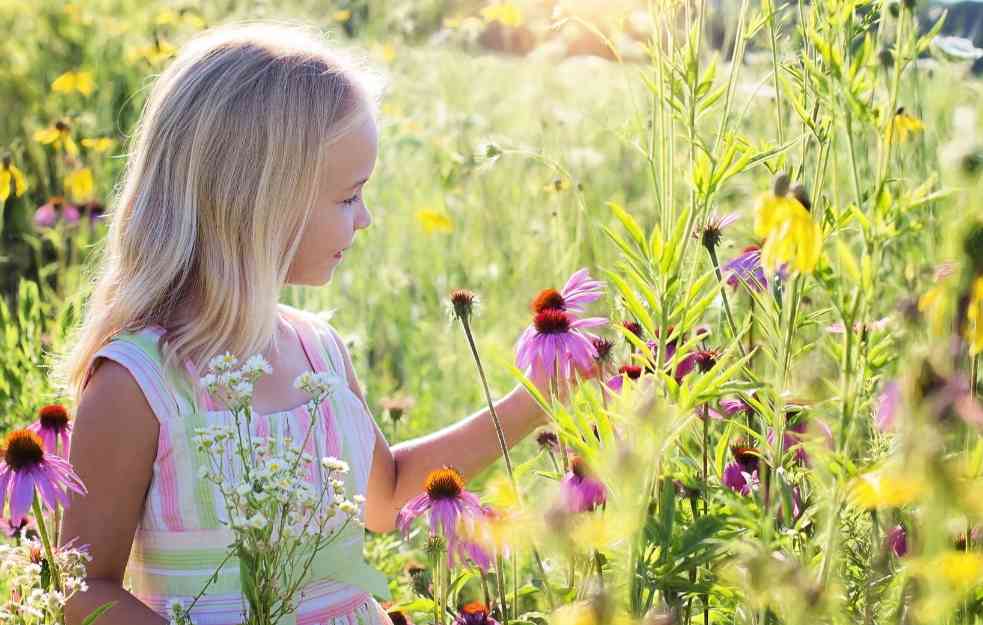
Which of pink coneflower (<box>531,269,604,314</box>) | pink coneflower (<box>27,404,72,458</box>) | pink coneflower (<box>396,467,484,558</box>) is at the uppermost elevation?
pink coneflower (<box>531,269,604,314</box>)

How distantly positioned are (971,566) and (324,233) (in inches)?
36.6

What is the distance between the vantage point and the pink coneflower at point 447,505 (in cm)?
122

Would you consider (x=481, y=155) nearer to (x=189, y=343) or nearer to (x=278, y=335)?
(x=278, y=335)

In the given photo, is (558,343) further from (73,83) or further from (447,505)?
(73,83)

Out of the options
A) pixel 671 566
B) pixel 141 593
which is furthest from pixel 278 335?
pixel 671 566

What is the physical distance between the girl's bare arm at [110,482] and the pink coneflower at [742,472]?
23.0 inches

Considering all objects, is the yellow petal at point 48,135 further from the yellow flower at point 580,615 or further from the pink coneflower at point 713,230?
the yellow flower at point 580,615

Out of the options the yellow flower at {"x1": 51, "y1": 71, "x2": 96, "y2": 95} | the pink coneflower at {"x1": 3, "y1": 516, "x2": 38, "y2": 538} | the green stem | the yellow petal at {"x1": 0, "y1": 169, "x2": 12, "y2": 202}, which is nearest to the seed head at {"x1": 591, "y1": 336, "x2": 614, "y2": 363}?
the green stem

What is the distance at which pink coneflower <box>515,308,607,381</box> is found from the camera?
3.92ft

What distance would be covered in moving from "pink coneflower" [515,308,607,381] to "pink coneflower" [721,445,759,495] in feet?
0.55

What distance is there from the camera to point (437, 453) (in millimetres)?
1553

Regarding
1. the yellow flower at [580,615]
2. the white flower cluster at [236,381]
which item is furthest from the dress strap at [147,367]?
the yellow flower at [580,615]

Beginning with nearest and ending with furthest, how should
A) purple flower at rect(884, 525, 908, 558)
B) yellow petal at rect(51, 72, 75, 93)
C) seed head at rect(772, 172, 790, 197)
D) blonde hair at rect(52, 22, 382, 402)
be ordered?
seed head at rect(772, 172, 790, 197)
purple flower at rect(884, 525, 908, 558)
blonde hair at rect(52, 22, 382, 402)
yellow petal at rect(51, 72, 75, 93)

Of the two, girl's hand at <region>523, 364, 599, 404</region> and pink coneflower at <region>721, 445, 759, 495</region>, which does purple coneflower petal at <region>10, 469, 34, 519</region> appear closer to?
girl's hand at <region>523, 364, 599, 404</region>
